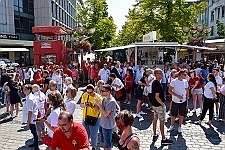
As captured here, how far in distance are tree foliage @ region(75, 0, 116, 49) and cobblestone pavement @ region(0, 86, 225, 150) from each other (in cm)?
2156

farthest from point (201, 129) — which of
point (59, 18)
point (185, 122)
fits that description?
point (59, 18)

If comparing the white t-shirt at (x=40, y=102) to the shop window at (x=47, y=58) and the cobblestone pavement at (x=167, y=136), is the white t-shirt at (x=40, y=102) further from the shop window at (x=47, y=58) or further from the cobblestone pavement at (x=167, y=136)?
the shop window at (x=47, y=58)

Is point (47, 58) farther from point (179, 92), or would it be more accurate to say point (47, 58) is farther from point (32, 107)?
point (179, 92)

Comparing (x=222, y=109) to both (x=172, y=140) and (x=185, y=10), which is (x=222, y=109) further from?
(x=185, y=10)

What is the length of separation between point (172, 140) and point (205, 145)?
853 mm

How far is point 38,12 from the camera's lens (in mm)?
42438

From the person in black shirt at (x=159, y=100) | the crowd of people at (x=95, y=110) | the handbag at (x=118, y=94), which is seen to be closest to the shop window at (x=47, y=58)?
the crowd of people at (x=95, y=110)

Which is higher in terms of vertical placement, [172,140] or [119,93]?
[119,93]

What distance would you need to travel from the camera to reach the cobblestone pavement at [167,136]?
5820 mm

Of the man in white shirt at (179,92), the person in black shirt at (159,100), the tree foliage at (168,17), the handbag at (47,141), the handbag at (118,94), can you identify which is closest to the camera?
the handbag at (47,141)

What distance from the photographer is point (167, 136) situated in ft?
21.1

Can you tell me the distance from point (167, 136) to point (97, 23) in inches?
997

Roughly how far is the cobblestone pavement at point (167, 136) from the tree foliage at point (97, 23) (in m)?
21.6

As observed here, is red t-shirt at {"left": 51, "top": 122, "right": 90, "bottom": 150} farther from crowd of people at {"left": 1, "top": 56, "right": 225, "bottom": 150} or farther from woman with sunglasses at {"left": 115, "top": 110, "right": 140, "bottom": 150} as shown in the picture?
woman with sunglasses at {"left": 115, "top": 110, "right": 140, "bottom": 150}
